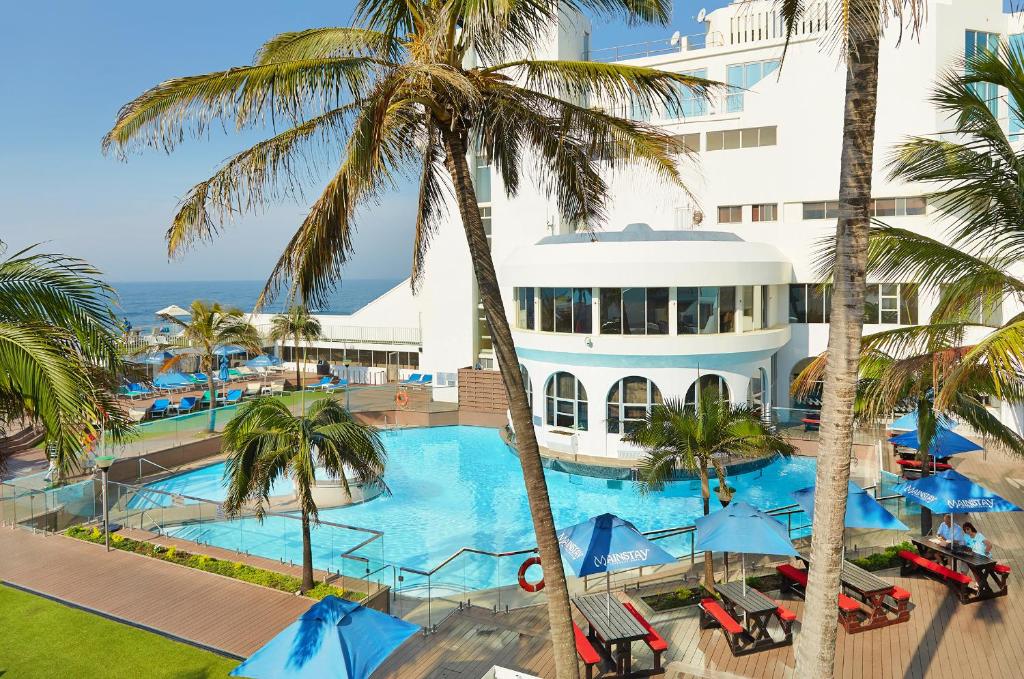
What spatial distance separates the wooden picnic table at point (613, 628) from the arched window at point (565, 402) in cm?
1218

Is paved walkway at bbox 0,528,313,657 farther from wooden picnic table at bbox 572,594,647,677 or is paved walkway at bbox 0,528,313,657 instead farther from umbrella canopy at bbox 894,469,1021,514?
umbrella canopy at bbox 894,469,1021,514

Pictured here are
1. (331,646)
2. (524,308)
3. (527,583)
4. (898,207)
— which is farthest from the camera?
(898,207)

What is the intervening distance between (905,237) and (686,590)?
19.7 feet

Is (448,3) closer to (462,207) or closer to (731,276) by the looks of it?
(462,207)

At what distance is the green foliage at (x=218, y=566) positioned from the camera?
11.2 meters

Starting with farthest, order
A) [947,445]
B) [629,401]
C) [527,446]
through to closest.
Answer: [629,401] < [947,445] < [527,446]

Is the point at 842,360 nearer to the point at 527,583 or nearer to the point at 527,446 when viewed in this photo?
the point at 527,446

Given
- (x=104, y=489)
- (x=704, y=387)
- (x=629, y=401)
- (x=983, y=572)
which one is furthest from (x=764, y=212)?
(x=104, y=489)

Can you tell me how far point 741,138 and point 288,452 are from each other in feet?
68.3

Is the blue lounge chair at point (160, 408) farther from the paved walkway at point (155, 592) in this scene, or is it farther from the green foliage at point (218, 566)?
the paved walkway at point (155, 592)

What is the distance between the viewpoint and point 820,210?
2480 cm

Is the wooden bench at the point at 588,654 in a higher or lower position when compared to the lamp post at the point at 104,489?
lower

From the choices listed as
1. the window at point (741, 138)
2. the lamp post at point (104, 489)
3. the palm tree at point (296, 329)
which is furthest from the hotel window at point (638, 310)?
the palm tree at point (296, 329)

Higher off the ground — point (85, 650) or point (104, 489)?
point (104, 489)
